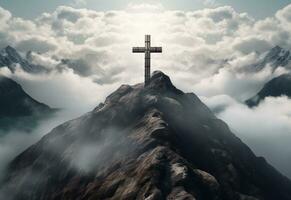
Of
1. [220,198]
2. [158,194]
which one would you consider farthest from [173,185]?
[220,198]

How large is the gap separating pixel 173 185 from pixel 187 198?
12134mm

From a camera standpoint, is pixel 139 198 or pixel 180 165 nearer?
pixel 139 198

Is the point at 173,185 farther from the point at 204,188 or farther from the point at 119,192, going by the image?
the point at 119,192

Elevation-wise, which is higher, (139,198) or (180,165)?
(180,165)

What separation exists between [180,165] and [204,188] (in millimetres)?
12773

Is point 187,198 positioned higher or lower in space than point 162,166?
lower

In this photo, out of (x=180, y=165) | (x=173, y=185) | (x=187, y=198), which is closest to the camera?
(x=187, y=198)

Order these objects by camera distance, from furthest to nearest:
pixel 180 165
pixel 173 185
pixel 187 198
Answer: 1. pixel 180 165
2. pixel 173 185
3. pixel 187 198

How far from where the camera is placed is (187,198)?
568ft

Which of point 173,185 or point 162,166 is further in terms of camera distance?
point 162,166

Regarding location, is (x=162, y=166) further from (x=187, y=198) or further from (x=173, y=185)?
(x=187, y=198)

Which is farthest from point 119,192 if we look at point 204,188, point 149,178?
point 204,188

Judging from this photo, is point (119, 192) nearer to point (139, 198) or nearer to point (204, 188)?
point (139, 198)

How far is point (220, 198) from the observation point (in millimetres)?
191125
